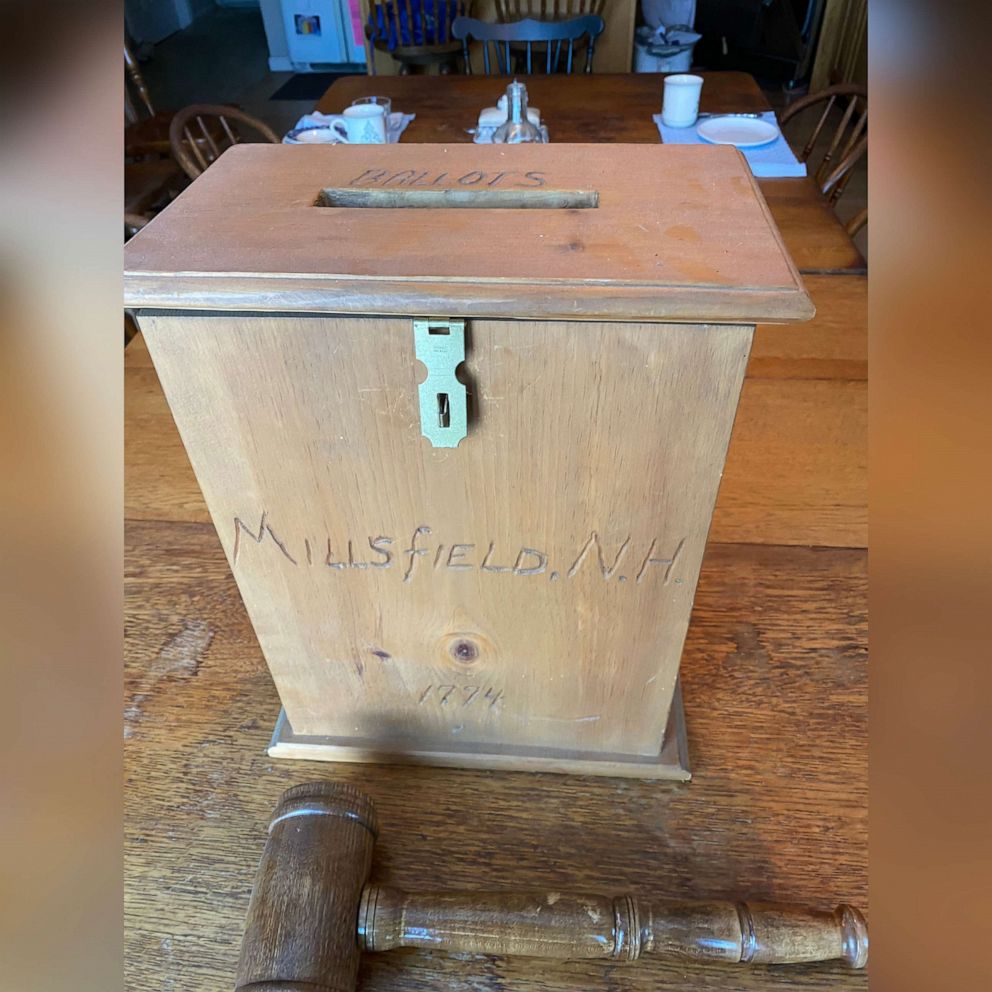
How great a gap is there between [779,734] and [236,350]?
1.63 feet

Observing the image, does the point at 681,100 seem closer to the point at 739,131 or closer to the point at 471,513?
the point at 739,131

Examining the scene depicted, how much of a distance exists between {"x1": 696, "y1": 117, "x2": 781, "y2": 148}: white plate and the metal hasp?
4.05 feet

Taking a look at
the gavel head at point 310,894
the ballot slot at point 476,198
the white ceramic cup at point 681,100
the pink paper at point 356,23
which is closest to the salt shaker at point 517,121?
the white ceramic cup at point 681,100

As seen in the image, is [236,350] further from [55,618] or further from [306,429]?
[55,618]

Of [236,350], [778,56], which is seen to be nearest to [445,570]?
[236,350]

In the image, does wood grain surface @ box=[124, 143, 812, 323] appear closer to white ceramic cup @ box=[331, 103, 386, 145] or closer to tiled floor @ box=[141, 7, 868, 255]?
white ceramic cup @ box=[331, 103, 386, 145]

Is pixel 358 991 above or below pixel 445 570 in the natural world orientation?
below

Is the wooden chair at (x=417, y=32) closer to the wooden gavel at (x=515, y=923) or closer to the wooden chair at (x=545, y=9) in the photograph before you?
the wooden chair at (x=545, y=9)

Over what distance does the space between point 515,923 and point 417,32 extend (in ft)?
10.1

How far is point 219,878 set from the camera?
1.72 feet

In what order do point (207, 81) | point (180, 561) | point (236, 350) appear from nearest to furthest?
point (236, 350)
point (180, 561)
point (207, 81)

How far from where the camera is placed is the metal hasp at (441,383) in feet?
1.28

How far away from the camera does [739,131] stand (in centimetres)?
146

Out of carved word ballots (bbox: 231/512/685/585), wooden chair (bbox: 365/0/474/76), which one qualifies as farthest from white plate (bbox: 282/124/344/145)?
wooden chair (bbox: 365/0/474/76)
